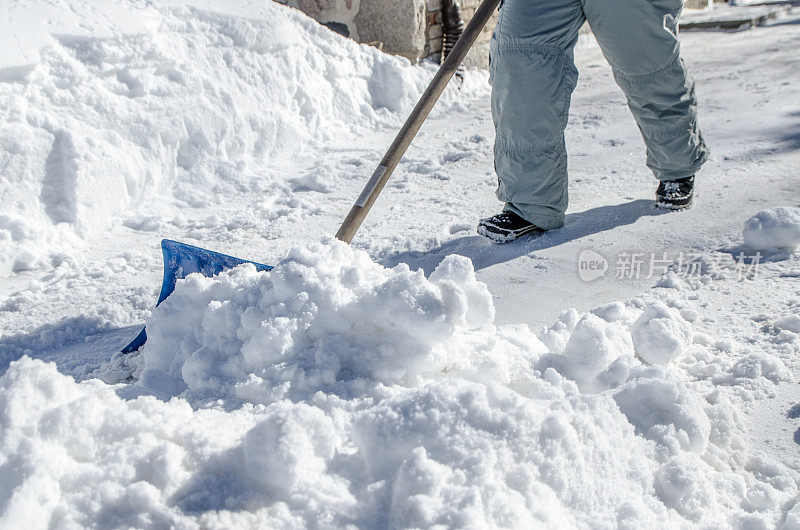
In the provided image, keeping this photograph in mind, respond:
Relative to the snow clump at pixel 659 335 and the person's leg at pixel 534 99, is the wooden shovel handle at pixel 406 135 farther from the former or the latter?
the snow clump at pixel 659 335

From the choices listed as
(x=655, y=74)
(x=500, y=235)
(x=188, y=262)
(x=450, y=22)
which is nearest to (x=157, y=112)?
(x=188, y=262)

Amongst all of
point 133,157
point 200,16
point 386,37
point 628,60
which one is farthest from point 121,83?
point 386,37

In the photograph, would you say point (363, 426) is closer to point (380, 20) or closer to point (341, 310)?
point (341, 310)

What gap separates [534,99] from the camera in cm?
224

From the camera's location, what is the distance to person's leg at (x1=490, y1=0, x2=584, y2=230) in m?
2.20

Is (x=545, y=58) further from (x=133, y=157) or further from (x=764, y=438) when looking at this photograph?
(x=133, y=157)

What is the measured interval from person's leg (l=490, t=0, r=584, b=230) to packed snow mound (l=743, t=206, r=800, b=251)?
2.03 feet

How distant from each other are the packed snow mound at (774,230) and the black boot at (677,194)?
0.38 meters

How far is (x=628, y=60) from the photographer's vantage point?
92.5 inches

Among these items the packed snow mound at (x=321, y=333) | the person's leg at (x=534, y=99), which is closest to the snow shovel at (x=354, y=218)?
the person's leg at (x=534, y=99)

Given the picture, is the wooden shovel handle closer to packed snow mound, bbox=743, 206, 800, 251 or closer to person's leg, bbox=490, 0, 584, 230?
person's leg, bbox=490, 0, 584, 230

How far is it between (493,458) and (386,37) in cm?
474

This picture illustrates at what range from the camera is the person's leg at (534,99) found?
220 centimetres

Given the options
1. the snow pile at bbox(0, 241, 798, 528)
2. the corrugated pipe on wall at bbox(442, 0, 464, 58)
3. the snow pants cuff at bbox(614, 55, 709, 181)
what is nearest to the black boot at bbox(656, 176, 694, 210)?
the snow pants cuff at bbox(614, 55, 709, 181)
